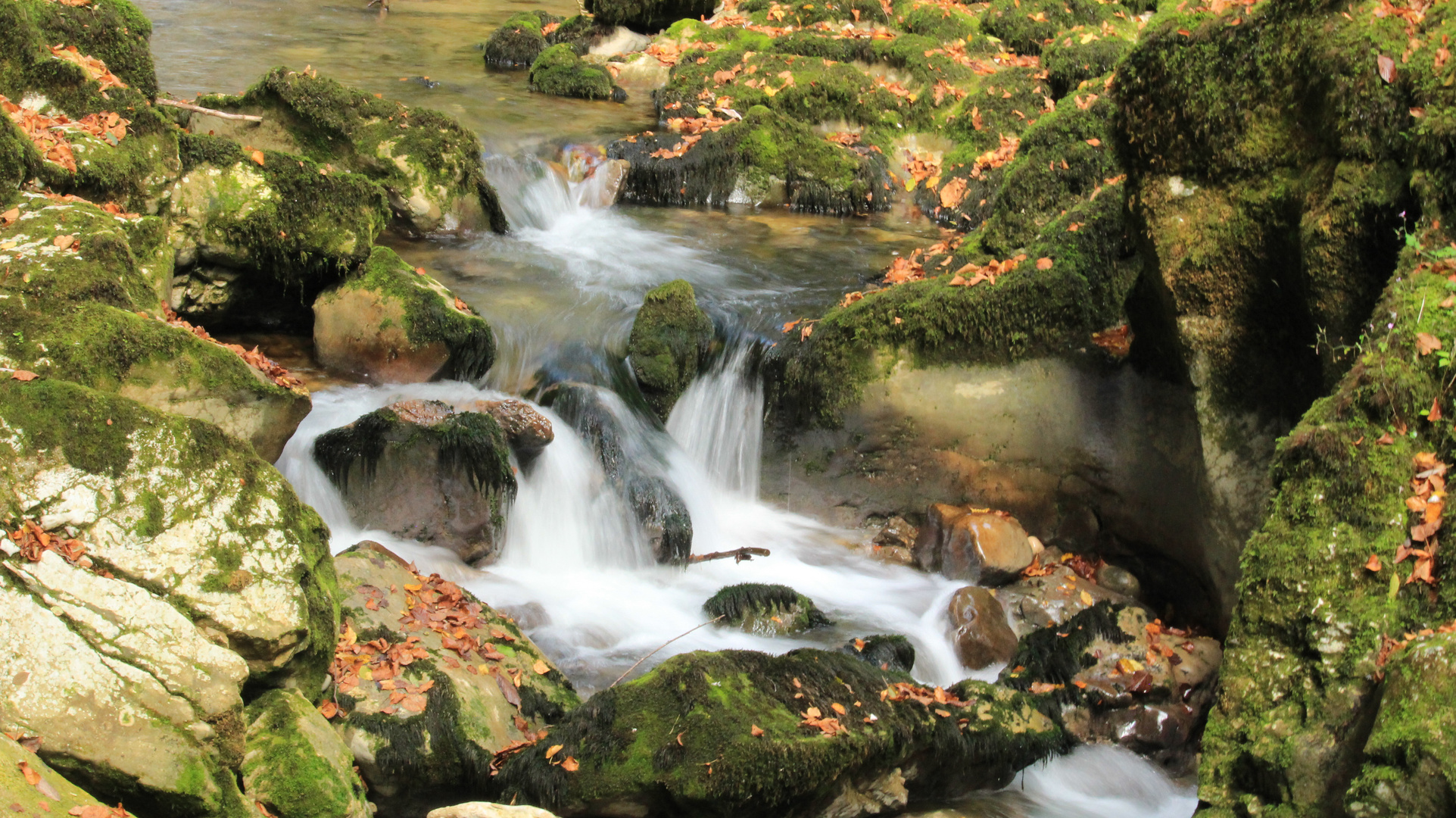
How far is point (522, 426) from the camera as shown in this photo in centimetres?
761

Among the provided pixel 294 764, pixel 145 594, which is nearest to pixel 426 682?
pixel 294 764

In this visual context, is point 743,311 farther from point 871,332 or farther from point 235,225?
point 235,225

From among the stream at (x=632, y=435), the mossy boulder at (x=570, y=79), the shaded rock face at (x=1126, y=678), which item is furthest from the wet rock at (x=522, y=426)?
the mossy boulder at (x=570, y=79)

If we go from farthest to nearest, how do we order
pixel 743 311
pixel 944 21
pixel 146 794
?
pixel 944 21, pixel 743 311, pixel 146 794

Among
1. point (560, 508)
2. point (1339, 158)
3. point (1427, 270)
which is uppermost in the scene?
point (1339, 158)

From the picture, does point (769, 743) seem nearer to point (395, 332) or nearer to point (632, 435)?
point (632, 435)

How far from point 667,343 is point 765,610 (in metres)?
2.58

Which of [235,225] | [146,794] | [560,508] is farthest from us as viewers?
[235,225]

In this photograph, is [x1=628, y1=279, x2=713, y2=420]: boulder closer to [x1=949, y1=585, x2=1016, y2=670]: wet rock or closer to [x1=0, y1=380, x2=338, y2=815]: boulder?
[x1=949, y1=585, x2=1016, y2=670]: wet rock

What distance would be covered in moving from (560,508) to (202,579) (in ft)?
11.4

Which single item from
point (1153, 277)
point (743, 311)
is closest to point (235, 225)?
point (743, 311)

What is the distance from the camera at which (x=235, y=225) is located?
824cm

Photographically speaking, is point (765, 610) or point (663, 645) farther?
point (765, 610)

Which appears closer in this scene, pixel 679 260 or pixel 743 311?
pixel 743 311
